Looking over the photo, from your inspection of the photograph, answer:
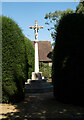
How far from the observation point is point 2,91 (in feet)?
19.5

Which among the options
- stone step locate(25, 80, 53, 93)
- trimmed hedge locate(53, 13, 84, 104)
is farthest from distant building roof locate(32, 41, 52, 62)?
trimmed hedge locate(53, 13, 84, 104)

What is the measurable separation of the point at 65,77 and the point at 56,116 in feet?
6.79

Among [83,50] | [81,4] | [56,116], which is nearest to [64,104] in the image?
[56,116]

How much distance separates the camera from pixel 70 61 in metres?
5.76

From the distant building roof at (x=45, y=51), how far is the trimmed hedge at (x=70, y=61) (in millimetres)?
17445

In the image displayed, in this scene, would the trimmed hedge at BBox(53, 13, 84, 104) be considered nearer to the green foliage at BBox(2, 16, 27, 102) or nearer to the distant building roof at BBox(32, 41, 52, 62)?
the green foliage at BBox(2, 16, 27, 102)

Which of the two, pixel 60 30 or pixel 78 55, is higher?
pixel 60 30

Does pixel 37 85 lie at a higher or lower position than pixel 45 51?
lower

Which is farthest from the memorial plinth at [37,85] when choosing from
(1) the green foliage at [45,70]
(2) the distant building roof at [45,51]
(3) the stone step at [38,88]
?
(2) the distant building roof at [45,51]

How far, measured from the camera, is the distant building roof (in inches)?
950

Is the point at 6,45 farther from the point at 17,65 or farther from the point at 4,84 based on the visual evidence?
the point at 4,84

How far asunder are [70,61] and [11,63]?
306 cm

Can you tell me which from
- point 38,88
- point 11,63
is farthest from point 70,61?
point 38,88

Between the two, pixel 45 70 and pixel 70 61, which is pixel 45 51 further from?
pixel 70 61
